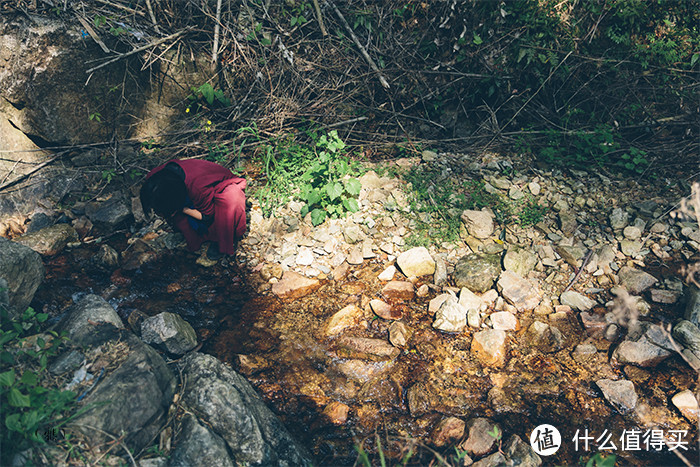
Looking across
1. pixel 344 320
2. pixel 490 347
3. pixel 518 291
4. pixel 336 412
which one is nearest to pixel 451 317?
pixel 490 347

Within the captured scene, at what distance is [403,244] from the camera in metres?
3.50

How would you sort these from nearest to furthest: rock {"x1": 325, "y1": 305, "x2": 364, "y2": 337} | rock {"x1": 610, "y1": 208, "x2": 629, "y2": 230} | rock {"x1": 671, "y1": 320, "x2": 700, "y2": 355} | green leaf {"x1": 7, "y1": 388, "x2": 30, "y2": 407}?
green leaf {"x1": 7, "y1": 388, "x2": 30, "y2": 407} → rock {"x1": 671, "y1": 320, "x2": 700, "y2": 355} → rock {"x1": 325, "y1": 305, "x2": 364, "y2": 337} → rock {"x1": 610, "y1": 208, "x2": 629, "y2": 230}

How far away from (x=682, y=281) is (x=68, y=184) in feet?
18.8

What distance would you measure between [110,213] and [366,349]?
9.62ft

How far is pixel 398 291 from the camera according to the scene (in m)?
3.16

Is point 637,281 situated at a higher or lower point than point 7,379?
lower

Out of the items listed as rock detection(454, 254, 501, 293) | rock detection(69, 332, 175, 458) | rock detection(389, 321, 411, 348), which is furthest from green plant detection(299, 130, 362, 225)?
rock detection(69, 332, 175, 458)

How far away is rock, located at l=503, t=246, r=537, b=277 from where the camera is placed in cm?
316

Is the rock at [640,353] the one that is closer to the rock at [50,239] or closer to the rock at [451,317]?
the rock at [451,317]

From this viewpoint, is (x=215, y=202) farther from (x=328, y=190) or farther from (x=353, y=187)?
(x=353, y=187)

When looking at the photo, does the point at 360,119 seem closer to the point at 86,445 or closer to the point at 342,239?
the point at 342,239

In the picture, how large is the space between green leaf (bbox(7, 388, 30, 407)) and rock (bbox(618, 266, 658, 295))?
12.4 ft

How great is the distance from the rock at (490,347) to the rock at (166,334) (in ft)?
6.66

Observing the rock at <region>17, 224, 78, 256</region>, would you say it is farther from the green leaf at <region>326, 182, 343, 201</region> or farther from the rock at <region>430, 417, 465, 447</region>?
the rock at <region>430, 417, 465, 447</region>
